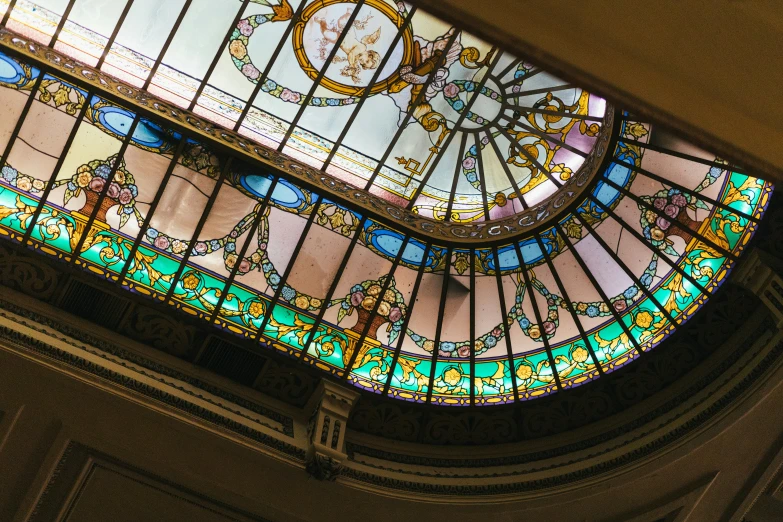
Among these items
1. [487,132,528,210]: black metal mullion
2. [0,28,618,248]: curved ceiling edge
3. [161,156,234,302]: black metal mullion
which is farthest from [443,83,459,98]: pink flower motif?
[161,156,234,302]: black metal mullion

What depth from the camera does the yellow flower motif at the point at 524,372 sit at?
883 cm

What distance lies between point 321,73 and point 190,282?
243 centimetres

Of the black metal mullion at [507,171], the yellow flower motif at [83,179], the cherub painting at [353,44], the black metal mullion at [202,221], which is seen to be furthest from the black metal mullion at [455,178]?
the yellow flower motif at [83,179]

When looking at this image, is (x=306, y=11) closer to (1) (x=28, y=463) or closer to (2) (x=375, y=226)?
(2) (x=375, y=226)

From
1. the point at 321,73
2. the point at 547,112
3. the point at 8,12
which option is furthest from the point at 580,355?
the point at 8,12

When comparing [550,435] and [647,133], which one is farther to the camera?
[550,435]

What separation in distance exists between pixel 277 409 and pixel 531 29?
701 cm

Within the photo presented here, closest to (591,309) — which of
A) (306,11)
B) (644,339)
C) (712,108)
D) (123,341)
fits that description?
(644,339)

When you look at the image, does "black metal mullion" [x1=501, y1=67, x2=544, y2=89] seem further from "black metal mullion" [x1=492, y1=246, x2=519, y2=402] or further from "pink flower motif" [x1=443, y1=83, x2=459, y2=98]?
"black metal mullion" [x1=492, y1=246, x2=519, y2=402]

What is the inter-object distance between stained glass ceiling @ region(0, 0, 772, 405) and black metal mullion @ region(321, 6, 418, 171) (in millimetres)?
22

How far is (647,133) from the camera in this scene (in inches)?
316

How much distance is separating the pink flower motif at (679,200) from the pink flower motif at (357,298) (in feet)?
10.7

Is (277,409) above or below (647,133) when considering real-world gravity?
below

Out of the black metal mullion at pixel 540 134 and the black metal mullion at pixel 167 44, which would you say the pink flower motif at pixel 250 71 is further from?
the black metal mullion at pixel 540 134
